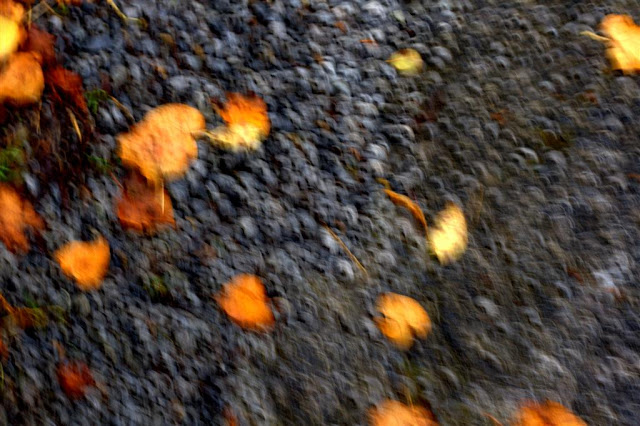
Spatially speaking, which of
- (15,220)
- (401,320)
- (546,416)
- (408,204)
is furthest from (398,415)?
(15,220)

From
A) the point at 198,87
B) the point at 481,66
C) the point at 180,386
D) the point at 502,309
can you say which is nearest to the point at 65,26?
the point at 198,87

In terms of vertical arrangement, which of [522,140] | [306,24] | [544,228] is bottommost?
[544,228]

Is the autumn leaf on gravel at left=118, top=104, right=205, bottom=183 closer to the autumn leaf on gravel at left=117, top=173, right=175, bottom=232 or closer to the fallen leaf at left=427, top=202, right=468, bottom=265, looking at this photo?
the autumn leaf on gravel at left=117, top=173, right=175, bottom=232

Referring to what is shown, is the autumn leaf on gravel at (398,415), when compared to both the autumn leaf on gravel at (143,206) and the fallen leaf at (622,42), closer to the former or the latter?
the autumn leaf on gravel at (143,206)

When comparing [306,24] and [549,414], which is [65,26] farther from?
[549,414]

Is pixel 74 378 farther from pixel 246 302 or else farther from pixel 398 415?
pixel 398 415
